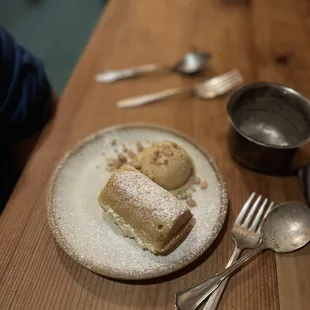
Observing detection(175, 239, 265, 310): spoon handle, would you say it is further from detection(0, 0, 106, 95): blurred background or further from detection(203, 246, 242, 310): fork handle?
detection(0, 0, 106, 95): blurred background

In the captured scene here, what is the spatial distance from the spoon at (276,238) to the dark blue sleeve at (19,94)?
522mm

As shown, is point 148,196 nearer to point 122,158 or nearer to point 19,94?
point 122,158

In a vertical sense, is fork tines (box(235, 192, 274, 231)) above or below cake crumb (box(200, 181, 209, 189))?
below

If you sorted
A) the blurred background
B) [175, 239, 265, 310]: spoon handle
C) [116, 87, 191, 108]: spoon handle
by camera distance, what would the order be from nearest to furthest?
[175, 239, 265, 310]: spoon handle < [116, 87, 191, 108]: spoon handle < the blurred background

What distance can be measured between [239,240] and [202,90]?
17.3 inches

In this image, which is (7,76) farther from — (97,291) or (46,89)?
(97,291)

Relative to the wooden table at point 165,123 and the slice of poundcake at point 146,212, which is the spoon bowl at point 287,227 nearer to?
the wooden table at point 165,123

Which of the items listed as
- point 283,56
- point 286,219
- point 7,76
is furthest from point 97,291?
point 283,56

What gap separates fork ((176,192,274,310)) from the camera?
0.63m

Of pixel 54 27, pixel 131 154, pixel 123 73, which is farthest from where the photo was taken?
pixel 54 27

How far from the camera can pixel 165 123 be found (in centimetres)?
95

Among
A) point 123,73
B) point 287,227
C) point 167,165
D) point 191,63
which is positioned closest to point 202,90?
point 191,63

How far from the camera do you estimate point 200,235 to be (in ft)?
2.28

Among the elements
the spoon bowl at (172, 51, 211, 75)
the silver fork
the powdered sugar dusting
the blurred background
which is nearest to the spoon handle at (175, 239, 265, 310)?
the powdered sugar dusting
